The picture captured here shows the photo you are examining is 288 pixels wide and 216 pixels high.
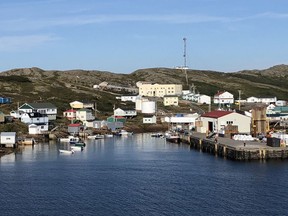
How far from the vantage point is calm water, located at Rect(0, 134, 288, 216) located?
3544 cm

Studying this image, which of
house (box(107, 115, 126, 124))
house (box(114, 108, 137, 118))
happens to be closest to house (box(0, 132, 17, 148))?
house (box(107, 115, 126, 124))

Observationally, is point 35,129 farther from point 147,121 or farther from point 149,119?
point 149,119

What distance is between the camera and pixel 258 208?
3519 centimetres

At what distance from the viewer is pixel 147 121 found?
103 meters

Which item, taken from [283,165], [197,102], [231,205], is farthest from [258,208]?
[197,102]

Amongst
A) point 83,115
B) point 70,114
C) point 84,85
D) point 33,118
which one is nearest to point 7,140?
point 33,118

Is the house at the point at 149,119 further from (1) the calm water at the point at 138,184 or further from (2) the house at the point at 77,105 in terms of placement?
(1) the calm water at the point at 138,184

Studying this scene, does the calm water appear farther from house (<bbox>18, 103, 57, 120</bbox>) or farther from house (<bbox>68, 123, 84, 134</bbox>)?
house (<bbox>18, 103, 57, 120</bbox>)

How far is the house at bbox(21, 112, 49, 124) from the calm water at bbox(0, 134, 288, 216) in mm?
22711

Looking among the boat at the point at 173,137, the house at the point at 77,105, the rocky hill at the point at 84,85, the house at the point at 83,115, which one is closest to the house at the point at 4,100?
the rocky hill at the point at 84,85

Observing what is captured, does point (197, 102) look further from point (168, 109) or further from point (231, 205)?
point (231, 205)

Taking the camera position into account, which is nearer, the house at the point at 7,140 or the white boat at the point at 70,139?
the house at the point at 7,140

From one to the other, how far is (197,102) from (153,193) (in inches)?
3860

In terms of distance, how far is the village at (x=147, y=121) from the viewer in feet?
242
